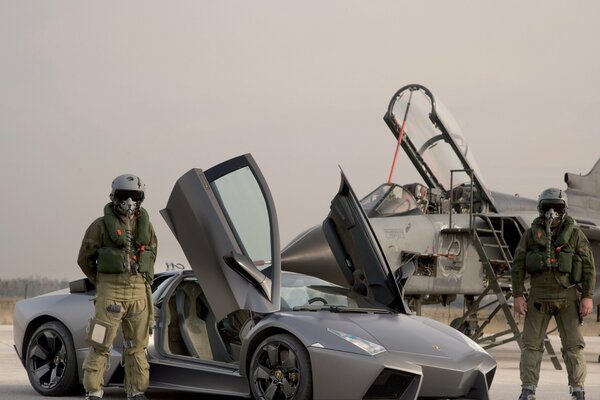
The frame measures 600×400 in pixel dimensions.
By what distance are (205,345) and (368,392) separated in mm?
1891

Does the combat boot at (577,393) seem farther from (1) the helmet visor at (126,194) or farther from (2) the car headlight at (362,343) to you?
(1) the helmet visor at (126,194)

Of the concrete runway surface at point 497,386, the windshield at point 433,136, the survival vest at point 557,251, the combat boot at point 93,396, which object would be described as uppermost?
the windshield at point 433,136

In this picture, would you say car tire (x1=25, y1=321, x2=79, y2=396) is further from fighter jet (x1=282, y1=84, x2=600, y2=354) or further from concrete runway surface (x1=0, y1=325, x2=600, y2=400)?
fighter jet (x1=282, y1=84, x2=600, y2=354)

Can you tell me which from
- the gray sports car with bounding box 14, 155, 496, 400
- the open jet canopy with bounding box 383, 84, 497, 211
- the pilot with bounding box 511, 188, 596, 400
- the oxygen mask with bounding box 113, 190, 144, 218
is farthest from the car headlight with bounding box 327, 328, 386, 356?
the open jet canopy with bounding box 383, 84, 497, 211

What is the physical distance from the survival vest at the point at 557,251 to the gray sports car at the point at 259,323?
1.02 metres

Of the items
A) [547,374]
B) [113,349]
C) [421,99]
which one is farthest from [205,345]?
[421,99]

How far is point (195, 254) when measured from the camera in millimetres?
8398

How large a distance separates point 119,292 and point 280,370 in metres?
1.35

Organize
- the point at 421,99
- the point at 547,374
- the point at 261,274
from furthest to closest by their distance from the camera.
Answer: the point at 421,99
the point at 547,374
the point at 261,274

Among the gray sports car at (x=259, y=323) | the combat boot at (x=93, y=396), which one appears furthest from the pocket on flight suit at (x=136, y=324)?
the gray sports car at (x=259, y=323)

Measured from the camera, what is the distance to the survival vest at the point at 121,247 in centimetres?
778

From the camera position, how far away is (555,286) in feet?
29.3

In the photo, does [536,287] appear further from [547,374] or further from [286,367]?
[547,374]

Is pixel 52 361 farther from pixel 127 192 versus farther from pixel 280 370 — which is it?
pixel 280 370
